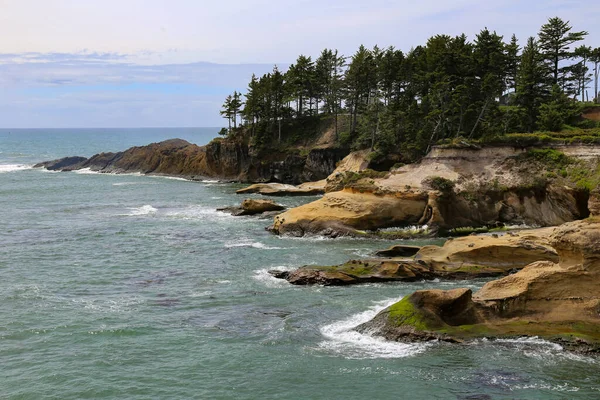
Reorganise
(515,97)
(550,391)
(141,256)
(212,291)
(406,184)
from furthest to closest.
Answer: (515,97), (406,184), (141,256), (212,291), (550,391)

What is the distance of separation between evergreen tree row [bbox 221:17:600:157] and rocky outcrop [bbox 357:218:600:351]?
3917 cm

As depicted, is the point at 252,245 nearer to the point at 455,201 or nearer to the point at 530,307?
the point at 455,201

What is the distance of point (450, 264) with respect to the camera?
→ 117ft

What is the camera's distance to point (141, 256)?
42750mm

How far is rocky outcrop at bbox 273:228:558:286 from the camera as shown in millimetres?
34094

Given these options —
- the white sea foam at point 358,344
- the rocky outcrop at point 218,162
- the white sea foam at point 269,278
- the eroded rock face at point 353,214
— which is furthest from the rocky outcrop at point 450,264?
the rocky outcrop at point 218,162

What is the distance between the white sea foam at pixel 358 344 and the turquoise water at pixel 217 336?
0.10 metres

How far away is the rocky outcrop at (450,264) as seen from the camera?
112 feet

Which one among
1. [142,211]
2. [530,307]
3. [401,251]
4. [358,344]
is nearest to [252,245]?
[401,251]

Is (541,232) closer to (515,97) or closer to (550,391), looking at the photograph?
(550,391)

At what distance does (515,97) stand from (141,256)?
52970 millimetres

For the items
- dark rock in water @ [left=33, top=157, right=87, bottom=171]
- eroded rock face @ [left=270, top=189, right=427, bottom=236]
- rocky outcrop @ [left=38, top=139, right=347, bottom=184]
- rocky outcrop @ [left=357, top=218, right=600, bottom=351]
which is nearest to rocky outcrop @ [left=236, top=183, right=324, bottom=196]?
rocky outcrop @ [left=38, top=139, right=347, bottom=184]

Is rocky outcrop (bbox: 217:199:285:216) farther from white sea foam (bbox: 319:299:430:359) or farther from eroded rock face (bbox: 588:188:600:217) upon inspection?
white sea foam (bbox: 319:299:430:359)

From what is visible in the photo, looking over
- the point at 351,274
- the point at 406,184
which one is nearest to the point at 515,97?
the point at 406,184
